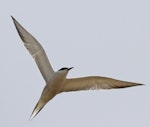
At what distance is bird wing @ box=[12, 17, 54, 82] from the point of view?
3.44 metres

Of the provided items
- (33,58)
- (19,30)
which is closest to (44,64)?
(33,58)

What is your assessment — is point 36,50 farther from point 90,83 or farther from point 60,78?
point 90,83

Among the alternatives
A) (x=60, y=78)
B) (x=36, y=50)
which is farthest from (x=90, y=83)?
(x=36, y=50)

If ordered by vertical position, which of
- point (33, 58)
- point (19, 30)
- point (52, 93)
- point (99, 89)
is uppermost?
point (19, 30)

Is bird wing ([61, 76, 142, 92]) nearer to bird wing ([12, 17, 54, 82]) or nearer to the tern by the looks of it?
the tern

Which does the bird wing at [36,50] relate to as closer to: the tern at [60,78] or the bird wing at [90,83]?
the tern at [60,78]

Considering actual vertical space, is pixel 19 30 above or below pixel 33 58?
above

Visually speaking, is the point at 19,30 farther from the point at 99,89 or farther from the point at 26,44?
the point at 99,89

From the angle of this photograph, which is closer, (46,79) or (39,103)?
(39,103)

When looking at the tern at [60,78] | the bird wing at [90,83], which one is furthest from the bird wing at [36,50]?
the bird wing at [90,83]

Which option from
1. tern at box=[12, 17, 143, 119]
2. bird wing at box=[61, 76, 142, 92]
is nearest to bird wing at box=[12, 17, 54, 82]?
tern at box=[12, 17, 143, 119]

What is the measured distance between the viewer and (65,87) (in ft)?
11.1

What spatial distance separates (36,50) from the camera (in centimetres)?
352

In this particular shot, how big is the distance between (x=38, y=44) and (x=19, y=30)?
255 millimetres
